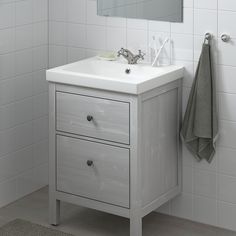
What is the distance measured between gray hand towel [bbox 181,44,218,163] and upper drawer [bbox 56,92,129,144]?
0.40 m

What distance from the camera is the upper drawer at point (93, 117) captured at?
328 centimetres

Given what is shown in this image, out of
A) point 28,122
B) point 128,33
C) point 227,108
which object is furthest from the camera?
point 28,122

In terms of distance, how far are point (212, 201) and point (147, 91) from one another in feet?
2.58

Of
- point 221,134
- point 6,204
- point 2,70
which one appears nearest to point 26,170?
point 6,204

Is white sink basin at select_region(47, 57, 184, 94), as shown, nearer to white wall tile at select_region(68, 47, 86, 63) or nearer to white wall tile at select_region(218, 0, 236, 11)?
white wall tile at select_region(68, 47, 86, 63)

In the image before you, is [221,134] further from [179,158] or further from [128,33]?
[128,33]

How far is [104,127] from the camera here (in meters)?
3.34

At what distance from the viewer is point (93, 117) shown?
3371 millimetres

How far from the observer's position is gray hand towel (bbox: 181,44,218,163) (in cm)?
343

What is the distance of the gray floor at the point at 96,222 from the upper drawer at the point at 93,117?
0.56m

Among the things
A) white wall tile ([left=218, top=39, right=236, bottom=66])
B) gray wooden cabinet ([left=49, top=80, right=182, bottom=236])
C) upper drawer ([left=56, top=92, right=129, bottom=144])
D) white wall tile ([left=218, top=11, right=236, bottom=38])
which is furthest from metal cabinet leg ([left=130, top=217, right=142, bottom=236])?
white wall tile ([left=218, top=11, right=236, bottom=38])

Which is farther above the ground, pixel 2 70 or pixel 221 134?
pixel 2 70

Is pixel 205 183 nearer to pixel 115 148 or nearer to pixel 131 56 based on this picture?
pixel 115 148

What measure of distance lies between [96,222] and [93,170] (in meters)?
0.42
